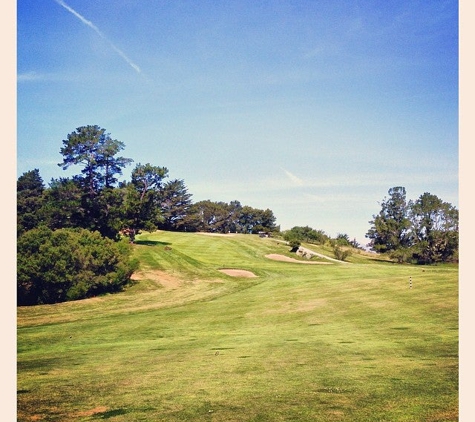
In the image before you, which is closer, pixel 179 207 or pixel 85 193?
pixel 85 193

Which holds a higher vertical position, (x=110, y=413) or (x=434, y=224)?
(x=434, y=224)

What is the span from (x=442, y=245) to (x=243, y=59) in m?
33.3

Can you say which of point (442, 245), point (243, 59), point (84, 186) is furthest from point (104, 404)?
point (442, 245)

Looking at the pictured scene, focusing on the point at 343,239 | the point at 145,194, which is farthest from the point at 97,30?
the point at 343,239

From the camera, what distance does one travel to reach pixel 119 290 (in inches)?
1102

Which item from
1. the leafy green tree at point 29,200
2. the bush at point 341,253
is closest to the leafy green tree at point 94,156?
the leafy green tree at point 29,200

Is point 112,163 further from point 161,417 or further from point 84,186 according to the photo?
point 161,417

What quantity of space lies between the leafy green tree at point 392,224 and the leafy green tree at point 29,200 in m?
28.6

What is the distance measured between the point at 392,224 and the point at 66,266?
32.4 m

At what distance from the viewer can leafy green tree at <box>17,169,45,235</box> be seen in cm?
2473

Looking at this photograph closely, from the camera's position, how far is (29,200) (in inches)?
1091

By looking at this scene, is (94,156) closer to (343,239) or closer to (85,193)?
(85,193)

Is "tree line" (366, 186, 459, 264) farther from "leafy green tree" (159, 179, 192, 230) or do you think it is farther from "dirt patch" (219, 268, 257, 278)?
"leafy green tree" (159, 179, 192, 230)

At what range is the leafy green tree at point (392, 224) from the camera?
38375 millimetres
